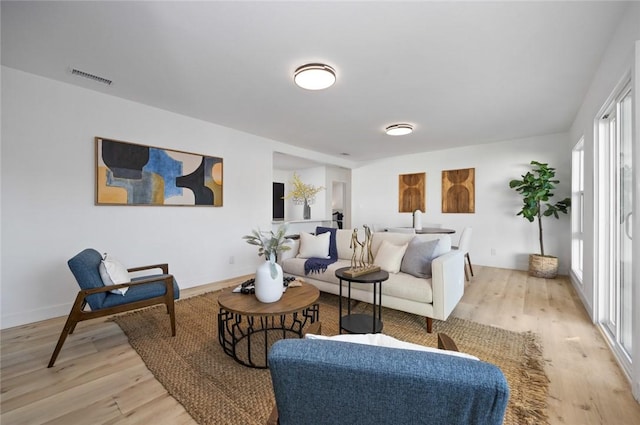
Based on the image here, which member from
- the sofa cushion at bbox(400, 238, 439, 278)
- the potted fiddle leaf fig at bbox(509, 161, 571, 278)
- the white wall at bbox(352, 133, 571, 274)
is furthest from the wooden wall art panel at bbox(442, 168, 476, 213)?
the sofa cushion at bbox(400, 238, 439, 278)

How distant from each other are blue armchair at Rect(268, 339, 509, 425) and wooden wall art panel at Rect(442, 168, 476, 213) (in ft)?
18.2

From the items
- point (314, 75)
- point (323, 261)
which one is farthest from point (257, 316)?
point (314, 75)

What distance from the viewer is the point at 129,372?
1.85 metres

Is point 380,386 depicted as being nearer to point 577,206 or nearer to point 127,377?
point 127,377

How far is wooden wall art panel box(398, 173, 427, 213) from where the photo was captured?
599cm

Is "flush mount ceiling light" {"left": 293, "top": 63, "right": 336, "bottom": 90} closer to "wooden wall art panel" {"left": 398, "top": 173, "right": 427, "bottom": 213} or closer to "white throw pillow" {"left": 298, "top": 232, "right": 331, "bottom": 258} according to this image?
"white throw pillow" {"left": 298, "top": 232, "right": 331, "bottom": 258}

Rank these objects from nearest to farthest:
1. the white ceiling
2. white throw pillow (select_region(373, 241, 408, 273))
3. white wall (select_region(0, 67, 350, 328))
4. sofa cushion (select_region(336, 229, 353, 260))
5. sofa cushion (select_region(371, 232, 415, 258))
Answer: the white ceiling < white wall (select_region(0, 67, 350, 328)) < white throw pillow (select_region(373, 241, 408, 273)) < sofa cushion (select_region(371, 232, 415, 258)) < sofa cushion (select_region(336, 229, 353, 260))

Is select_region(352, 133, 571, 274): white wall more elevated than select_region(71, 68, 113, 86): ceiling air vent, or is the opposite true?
select_region(71, 68, 113, 86): ceiling air vent

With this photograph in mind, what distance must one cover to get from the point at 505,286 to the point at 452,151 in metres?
2.96

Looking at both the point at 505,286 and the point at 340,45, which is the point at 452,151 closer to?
the point at 505,286

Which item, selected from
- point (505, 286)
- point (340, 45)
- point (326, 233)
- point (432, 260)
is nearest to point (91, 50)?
point (340, 45)

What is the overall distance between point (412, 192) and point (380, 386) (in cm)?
597

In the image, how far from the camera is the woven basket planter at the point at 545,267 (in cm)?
418

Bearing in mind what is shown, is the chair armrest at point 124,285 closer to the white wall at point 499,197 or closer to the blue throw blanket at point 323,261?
the blue throw blanket at point 323,261
